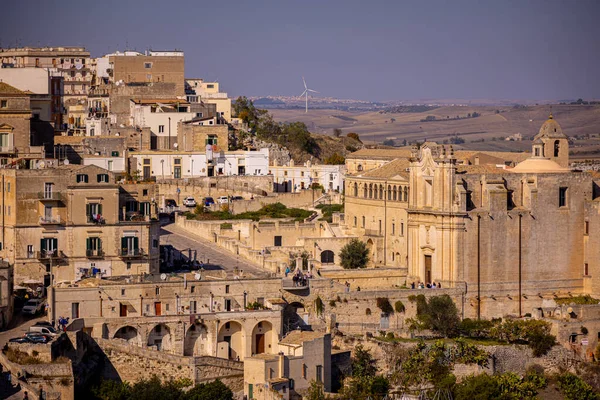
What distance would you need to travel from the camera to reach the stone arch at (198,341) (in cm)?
5028

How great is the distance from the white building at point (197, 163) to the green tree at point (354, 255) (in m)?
16.4

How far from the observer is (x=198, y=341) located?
50.5 m

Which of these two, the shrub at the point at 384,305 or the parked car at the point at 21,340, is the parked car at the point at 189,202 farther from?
the parked car at the point at 21,340

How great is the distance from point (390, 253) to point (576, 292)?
26.3 feet

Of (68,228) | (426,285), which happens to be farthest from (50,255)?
(426,285)

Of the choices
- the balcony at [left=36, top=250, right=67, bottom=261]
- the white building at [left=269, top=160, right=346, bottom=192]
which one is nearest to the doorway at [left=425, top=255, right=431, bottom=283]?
the balcony at [left=36, top=250, right=67, bottom=261]

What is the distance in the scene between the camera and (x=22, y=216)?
177ft

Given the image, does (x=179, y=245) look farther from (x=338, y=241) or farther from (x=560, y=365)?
(x=560, y=365)

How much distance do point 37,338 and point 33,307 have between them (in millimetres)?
4708

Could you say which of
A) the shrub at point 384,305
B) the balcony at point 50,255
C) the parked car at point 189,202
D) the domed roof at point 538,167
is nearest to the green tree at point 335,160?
the parked car at point 189,202

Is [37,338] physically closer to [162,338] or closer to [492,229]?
[162,338]

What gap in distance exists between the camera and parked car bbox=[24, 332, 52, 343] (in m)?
46.0

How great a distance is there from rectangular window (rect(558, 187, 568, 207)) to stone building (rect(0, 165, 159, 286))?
17.5m

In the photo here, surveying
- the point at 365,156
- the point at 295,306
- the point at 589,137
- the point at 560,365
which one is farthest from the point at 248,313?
the point at 589,137
